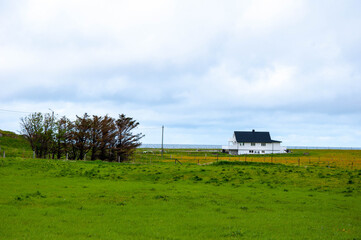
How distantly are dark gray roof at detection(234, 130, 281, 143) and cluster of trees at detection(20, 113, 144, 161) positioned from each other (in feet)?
191

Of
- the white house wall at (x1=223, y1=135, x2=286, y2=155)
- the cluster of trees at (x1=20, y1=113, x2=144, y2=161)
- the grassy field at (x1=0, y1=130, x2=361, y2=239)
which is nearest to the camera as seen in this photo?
the grassy field at (x1=0, y1=130, x2=361, y2=239)

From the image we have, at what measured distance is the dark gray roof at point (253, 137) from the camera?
10907 centimetres

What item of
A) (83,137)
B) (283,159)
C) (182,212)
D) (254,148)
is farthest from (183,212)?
(254,148)

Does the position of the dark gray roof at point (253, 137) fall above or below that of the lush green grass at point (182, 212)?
above

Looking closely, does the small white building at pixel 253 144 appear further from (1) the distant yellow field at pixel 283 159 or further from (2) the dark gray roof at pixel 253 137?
(1) the distant yellow field at pixel 283 159

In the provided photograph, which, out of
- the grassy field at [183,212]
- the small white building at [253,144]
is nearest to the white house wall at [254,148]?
the small white building at [253,144]

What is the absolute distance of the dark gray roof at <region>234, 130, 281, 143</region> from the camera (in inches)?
4294

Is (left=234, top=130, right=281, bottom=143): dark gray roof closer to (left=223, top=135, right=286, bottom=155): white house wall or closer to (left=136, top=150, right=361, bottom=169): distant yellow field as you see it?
(left=223, top=135, right=286, bottom=155): white house wall

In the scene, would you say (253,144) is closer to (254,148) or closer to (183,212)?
(254,148)

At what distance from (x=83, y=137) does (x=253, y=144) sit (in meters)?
67.6

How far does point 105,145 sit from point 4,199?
39506 mm

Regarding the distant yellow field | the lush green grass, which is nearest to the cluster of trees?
the distant yellow field

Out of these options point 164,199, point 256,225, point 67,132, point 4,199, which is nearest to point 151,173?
point 164,199

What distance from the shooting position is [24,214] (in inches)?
587
